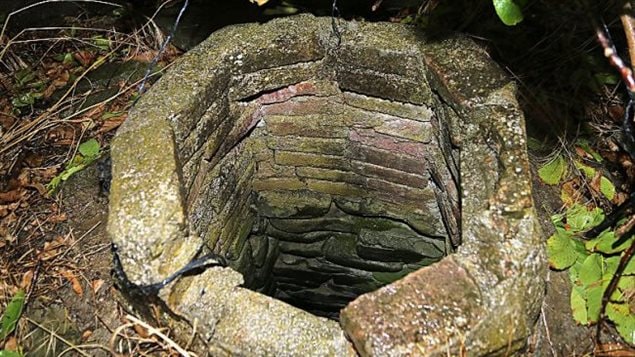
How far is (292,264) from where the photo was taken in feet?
12.0

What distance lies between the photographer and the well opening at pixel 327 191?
8.85 ft

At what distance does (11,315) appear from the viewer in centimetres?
239

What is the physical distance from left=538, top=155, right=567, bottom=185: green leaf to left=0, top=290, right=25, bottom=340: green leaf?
2102mm

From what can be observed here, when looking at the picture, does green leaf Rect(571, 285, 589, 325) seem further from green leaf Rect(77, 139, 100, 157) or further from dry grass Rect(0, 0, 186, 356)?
green leaf Rect(77, 139, 100, 157)

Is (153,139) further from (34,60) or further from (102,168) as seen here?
(34,60)

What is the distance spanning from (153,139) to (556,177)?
1.58 m

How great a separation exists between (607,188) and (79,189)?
2211 millimetres

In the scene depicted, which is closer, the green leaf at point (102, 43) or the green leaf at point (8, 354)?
the green leaf at point (8, 354)

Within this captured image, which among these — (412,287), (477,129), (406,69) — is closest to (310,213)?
(406,69)

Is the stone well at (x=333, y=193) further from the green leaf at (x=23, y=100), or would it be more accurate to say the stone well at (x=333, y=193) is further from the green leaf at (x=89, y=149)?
the green leaf at (x=23, y=100)

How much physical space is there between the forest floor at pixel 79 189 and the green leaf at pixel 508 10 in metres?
0.84

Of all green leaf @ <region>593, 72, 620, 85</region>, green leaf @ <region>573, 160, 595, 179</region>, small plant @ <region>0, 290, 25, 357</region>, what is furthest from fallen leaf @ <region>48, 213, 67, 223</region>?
green leaf @ <region>593, 72, 620, 85</region>

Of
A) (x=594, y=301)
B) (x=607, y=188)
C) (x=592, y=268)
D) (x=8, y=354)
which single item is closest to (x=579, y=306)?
(x=594, y=301)

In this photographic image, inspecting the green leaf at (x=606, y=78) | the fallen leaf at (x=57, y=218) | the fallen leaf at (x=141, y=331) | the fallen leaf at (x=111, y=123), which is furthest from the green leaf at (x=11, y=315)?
the green leaf at (x=606, y=78)
